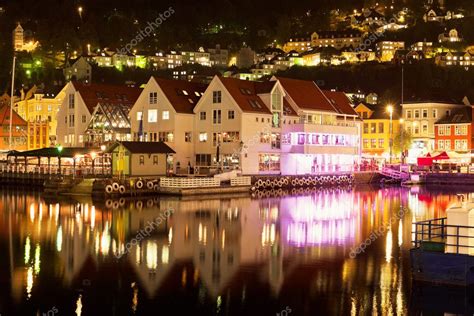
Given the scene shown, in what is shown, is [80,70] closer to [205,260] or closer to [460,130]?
[460,130]

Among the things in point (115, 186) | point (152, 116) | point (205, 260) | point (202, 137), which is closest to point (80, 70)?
point (152, 116)

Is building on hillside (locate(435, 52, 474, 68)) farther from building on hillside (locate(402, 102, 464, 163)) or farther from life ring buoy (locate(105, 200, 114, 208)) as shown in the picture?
life ring buoy (locate(105, 200, 114, 208))

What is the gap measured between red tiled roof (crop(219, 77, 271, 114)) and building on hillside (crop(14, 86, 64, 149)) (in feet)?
142

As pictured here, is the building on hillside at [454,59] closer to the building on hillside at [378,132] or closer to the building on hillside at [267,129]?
the building on hillside at [378,132]

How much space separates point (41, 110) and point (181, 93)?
2065 inches

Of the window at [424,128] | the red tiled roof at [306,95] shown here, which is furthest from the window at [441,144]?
the red tiled roof at [306,95]

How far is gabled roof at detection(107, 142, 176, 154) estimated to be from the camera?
2372 inches

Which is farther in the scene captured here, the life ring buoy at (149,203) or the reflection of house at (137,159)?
the reflection of house at (137,159)

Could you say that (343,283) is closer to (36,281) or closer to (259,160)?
(36,281)

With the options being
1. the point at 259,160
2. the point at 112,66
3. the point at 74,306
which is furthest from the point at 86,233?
the point at 112,66

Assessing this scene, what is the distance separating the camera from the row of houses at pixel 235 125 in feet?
225

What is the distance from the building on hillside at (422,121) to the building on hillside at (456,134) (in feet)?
3.46

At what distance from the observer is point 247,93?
70.8 meters

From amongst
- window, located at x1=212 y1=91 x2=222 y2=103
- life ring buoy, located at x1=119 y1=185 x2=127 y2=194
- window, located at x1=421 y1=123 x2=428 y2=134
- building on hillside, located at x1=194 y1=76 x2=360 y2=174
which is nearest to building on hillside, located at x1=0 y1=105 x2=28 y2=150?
building on hillside, located at x1=194 y1=76 x2=360 y2=174
